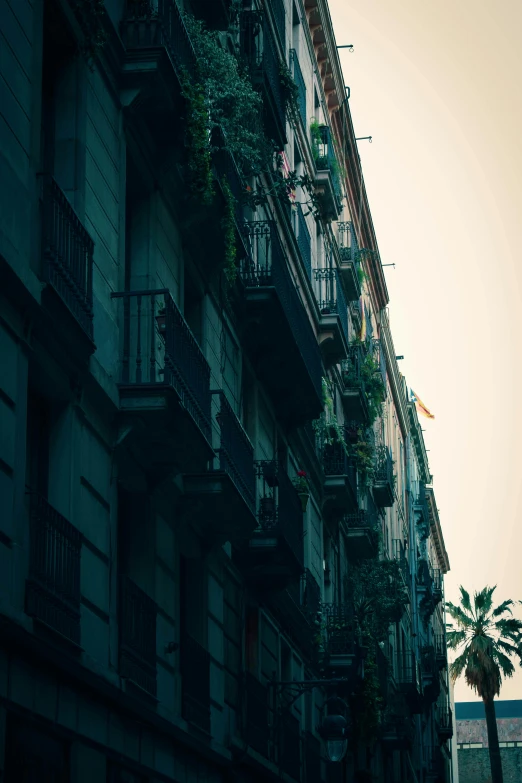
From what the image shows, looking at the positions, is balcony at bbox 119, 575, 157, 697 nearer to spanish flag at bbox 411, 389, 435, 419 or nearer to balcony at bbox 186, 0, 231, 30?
balcony at bbox 186, 0, 231, 30

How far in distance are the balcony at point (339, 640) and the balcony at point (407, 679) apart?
16325mm

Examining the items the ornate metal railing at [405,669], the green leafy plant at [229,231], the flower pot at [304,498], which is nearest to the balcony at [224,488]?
the green leafy plant at [229,231]

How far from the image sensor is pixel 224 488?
1795 cm

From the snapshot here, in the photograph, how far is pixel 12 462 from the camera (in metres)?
11.5

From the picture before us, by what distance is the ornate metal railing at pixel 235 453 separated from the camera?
755 inches

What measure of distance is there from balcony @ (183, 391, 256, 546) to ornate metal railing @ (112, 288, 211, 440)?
154cm

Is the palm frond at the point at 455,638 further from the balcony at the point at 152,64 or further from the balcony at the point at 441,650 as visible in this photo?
the balcony at the point at 152,64

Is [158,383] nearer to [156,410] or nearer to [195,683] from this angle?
[156,410]

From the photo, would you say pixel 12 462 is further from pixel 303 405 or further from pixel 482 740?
pixel 482 740

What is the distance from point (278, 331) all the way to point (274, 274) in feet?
3.55

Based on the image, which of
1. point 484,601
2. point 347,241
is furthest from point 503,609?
point 347,241

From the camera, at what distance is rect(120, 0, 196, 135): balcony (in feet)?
52.5

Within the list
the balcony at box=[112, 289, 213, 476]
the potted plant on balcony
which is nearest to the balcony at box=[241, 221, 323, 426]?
the potted plant on balcony

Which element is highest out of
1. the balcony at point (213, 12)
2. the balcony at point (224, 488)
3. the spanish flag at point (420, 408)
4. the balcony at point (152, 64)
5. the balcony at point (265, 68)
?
the spanish flag at point (420, 408)
